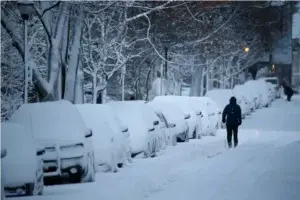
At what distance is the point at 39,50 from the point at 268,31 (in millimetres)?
26537

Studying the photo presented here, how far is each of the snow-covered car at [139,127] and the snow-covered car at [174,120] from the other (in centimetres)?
269

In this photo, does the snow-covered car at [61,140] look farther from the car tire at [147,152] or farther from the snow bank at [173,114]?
the snow bank at [173,114]

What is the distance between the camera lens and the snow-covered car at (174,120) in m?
22.8

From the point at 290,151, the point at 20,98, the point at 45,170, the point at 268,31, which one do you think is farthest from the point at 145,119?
the point at 268,31

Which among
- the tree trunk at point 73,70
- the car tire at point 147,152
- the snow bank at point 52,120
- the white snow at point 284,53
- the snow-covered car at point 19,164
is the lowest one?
the car tire at point 147,152

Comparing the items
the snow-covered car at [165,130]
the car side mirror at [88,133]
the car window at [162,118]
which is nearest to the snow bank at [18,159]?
the car side mirror at [88,133]

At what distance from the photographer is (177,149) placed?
2169cm

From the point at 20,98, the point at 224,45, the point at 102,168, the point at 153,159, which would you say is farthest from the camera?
the point at 224,45

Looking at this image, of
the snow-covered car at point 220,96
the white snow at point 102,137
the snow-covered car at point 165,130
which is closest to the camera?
the white snow at point 102,137

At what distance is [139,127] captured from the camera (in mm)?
18781

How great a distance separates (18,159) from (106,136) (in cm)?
A: 428

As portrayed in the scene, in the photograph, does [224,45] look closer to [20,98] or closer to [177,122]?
[20,98]

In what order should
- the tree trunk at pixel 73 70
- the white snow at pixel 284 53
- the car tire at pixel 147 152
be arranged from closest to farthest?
the car tire at pixel 147 152, the tree trunk at pixel 73 70, the white snow at pixel 284 53

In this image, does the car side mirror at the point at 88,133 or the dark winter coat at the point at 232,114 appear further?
the dark winter coat at the point at 232,114
